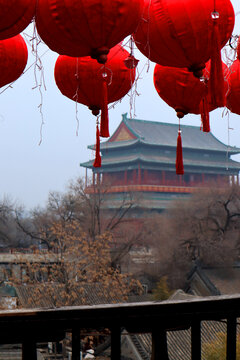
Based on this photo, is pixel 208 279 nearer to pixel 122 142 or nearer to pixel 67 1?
pixel 122 142

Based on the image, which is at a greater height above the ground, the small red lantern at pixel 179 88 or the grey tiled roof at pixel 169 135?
the grey tiled roof at pixel 169 135

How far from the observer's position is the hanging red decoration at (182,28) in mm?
2889

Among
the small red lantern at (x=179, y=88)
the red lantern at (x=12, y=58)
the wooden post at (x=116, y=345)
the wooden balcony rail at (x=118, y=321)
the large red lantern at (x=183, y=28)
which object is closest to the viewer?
the wooden balcony rail at (x=118, y=321)

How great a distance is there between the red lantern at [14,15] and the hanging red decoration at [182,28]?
0.66 meters

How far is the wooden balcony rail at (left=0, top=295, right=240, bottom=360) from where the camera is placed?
6.00ft

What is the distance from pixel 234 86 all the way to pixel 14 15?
1.79 meters

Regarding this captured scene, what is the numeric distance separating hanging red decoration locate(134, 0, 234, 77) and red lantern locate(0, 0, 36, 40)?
657 millimetres

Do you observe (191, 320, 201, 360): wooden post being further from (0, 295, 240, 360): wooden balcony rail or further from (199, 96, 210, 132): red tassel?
(199, 96, 210, 132): red tassel

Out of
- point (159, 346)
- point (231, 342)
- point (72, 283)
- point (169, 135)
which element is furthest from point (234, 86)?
point (169, 135)

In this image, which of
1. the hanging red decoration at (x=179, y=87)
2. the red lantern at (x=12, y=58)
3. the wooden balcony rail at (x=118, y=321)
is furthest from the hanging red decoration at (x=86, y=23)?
the wooden balcony rail at (x=118, y=321)

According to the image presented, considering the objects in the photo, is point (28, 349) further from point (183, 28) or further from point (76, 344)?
point (183, 28)

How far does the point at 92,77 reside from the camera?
351 centimetres

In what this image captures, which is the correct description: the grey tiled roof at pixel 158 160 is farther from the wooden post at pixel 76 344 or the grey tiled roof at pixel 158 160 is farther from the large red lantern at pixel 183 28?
the wooden post at pixel 76 344

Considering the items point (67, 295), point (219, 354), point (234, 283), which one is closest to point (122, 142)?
point (234, 283)
